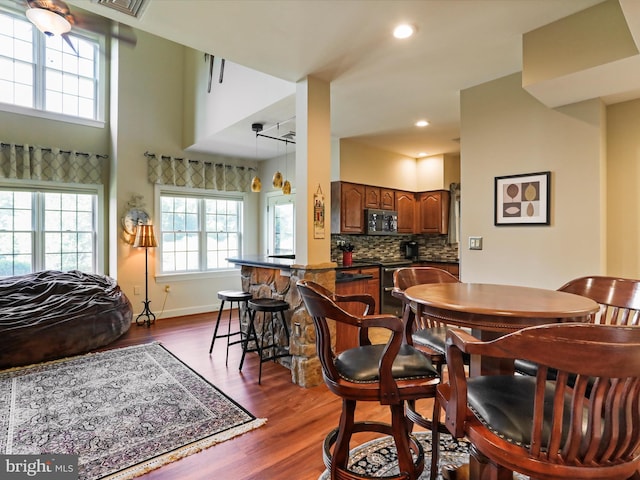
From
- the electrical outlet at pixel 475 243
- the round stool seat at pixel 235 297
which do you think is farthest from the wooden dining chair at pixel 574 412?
the round stool seat at pixel 235 297

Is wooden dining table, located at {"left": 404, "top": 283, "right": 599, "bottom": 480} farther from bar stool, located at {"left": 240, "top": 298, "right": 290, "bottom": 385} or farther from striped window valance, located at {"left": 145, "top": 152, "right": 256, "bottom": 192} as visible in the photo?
striped window valance, located at {"left": 145, "top": 152, "right": 256, "bottom": 192}

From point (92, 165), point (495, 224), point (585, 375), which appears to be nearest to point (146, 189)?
point (92, 165)

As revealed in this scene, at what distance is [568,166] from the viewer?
271 centimetres

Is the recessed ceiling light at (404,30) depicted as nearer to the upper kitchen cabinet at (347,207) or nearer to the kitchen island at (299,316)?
the kitchen island at (299,316)

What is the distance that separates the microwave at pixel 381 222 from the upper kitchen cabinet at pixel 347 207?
0.11 meters

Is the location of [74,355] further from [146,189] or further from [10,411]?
[146,189]

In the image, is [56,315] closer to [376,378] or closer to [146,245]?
[146,245]

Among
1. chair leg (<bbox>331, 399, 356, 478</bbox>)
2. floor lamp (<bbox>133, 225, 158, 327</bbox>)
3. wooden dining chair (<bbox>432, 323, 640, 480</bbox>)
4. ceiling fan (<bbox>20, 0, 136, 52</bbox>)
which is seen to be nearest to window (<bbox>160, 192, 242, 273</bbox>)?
floor lamp (<bbox>133, 225, 158, 327</bbox>)

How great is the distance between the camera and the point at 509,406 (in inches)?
45.4

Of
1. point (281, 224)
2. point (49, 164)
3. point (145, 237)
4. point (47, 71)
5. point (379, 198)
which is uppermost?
point (47, 71)

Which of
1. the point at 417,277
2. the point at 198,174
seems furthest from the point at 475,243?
the point at 198,174

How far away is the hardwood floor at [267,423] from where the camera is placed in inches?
73.2

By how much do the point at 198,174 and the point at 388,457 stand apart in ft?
16.3

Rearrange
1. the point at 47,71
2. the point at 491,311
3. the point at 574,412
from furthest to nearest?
the point at 47,71, the point at 491,311, the point at 574,412
